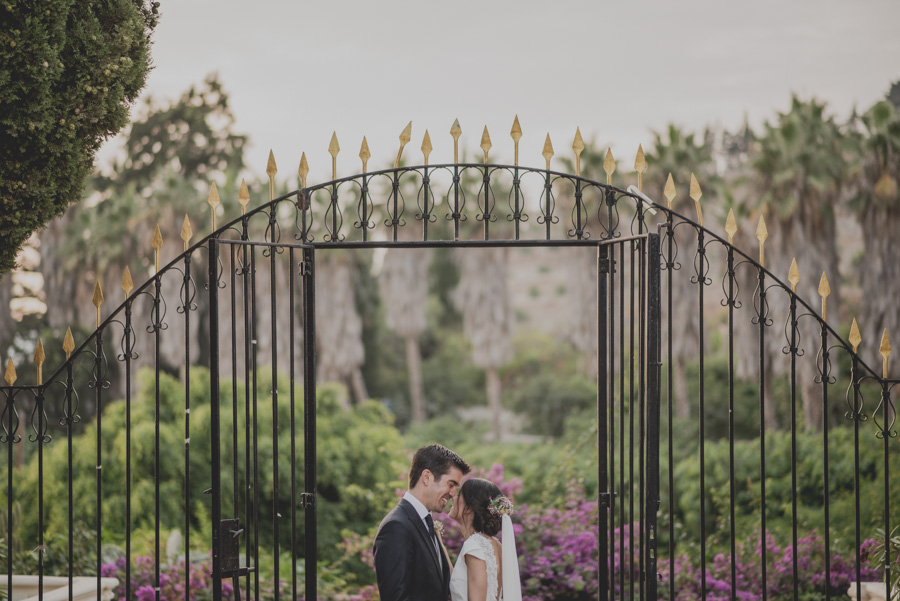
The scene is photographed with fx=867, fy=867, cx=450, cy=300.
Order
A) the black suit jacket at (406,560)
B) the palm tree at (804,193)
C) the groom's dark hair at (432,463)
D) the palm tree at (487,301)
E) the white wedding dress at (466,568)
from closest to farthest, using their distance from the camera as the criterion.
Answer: the black suit jacket at (406,560) < the groom's dark hair at (432,463) < the white wedding dress at (466,568) < the palm tree at (804,193) < the palm tree at (487,301)

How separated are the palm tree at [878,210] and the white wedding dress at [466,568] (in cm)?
1102

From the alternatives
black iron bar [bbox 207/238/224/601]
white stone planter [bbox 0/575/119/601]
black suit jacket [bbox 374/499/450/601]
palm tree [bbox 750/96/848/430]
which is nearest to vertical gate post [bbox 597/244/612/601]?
black suit jacket [bbox 374/499/450/601]

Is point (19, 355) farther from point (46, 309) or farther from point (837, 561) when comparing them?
point (837, 561)

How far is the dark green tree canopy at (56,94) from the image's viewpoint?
4.23 m

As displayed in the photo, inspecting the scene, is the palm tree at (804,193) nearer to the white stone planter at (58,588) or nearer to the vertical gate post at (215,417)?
the white stone planter at (58,588)

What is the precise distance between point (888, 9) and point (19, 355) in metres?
19.2

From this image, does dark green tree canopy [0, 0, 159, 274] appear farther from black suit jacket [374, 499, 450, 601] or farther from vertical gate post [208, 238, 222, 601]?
black suit jacket [374, 499, 450, 601]

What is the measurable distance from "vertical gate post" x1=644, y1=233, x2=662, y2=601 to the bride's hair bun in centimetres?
75

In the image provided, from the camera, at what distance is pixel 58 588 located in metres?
5.46

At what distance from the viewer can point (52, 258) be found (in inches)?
760

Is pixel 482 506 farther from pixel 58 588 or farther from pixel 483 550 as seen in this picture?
pixel 58 588

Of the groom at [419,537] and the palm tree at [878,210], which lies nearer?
the groom at [419,537]

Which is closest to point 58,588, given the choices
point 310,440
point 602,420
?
point 310,440

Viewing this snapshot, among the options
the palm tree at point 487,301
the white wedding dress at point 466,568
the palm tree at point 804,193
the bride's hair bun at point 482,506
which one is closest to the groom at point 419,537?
the white wedding dress at point 466,568
